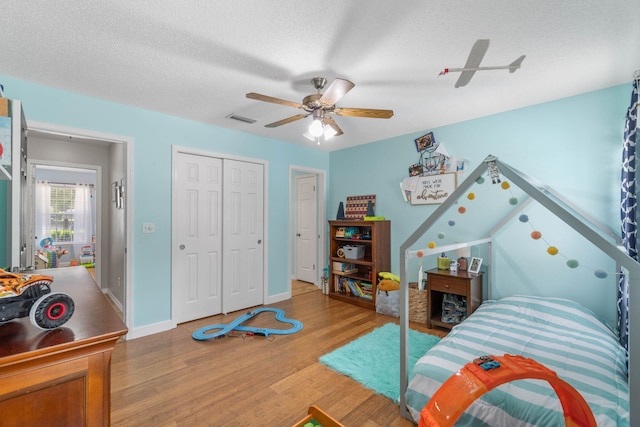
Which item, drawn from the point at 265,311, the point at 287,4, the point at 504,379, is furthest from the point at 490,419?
the point at 265,311

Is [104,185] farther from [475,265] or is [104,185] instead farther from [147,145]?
[475,265]

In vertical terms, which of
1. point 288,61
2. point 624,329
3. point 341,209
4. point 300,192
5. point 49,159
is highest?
point 288,61

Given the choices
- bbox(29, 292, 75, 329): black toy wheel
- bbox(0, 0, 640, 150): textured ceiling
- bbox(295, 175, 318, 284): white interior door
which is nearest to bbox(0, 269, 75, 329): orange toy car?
bbox(29, 292, 75, 329): black toy wheel

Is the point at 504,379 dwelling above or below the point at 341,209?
below

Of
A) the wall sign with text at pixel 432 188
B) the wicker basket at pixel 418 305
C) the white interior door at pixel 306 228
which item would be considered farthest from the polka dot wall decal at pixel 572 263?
the white interior door at pixel 306 228

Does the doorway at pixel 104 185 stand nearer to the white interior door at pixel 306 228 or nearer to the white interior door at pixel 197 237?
the white interior door at pixel 197 237

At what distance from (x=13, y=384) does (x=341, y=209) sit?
392 cm

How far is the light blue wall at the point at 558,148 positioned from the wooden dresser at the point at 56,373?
11.4ft

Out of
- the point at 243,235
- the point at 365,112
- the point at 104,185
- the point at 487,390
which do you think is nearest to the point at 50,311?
the point at 487,390

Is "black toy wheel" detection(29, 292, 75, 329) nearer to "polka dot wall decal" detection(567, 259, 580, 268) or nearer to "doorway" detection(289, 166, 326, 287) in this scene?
"polka dot wall decal" detection(567, 259, 580, 268)

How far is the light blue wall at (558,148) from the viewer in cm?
254

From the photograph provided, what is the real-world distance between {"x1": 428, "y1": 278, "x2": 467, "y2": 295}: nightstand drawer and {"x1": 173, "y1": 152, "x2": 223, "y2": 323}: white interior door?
2.58 meters

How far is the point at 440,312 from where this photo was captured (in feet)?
11.1

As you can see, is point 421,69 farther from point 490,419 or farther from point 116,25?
point 490,419
